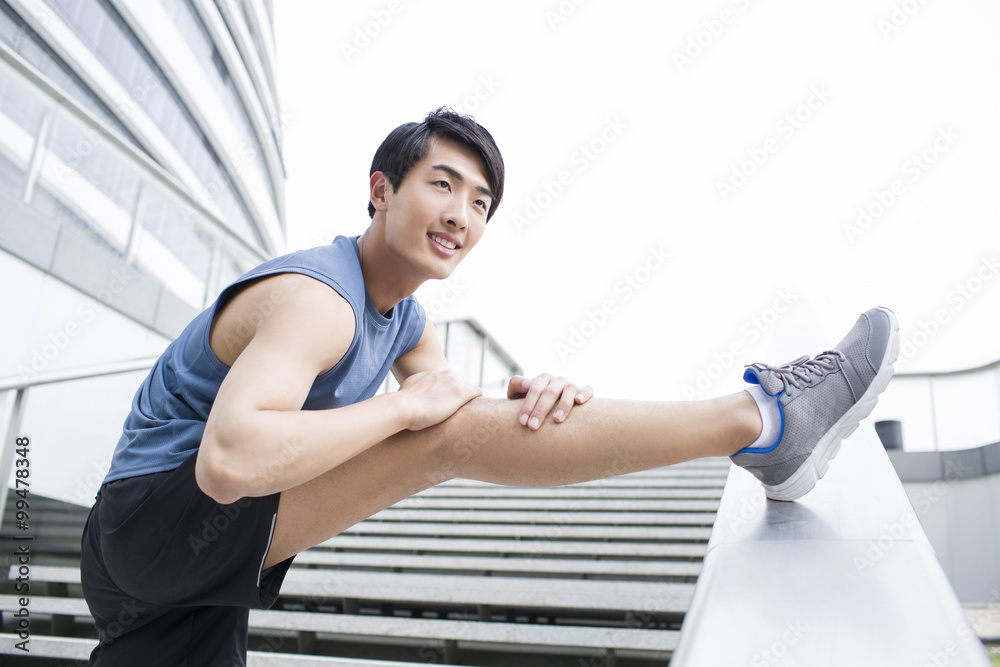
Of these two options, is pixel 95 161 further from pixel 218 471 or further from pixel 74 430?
pixel 218 471

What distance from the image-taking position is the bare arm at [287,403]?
1040 millimetres

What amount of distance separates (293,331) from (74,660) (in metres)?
1.50

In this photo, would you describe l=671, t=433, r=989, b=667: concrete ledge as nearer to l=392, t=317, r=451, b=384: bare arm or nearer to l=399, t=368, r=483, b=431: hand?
l=399, t=368, r=483, b=431: hand

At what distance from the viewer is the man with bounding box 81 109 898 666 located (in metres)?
1.15

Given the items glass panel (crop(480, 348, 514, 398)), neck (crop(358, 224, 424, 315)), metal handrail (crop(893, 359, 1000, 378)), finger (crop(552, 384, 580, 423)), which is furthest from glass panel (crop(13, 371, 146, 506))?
metal handrail (crop(893, 359, 1000, 378))

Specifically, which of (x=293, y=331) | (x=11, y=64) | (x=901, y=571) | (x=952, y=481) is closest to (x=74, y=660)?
(x=293, y=331)

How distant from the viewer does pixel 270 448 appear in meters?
1.04

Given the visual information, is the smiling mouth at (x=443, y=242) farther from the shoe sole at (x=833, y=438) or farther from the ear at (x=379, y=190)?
the shoe sole at (x=833, y=438)

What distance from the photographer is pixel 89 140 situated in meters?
4.40

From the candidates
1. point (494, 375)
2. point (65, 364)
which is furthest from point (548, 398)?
point (494, 375)

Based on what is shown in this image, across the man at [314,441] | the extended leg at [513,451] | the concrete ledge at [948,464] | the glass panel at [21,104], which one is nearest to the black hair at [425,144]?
the man at [314,441]

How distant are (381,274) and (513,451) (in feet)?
1.86

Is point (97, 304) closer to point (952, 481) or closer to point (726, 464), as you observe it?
point (726, 464)

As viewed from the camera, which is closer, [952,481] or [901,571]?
[901,571]
